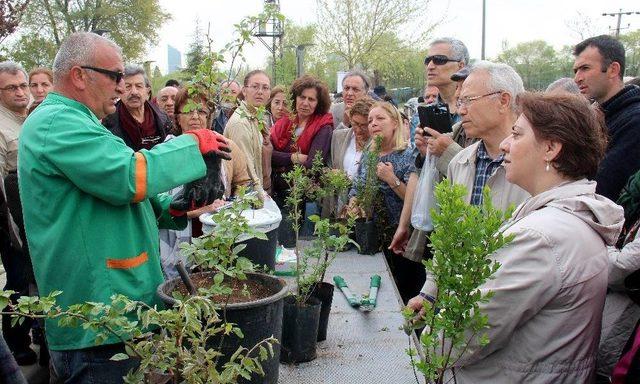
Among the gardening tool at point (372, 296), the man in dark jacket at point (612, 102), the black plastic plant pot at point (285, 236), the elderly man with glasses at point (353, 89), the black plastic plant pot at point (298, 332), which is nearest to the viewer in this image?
the black plastic plant pot at point (298, 332)

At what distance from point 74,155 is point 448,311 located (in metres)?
1.30

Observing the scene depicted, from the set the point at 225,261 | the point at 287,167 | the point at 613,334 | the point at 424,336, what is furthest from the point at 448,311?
the point at 287,167

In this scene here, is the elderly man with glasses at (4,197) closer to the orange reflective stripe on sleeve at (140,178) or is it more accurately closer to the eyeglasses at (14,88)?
the eyeglasses at (14,88)

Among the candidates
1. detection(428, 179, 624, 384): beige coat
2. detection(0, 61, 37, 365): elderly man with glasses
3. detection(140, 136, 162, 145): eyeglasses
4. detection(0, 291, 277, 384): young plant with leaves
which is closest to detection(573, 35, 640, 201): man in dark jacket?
detection(428, 179, 624, 384): beige coat

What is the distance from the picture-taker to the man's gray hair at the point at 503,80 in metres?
2.78

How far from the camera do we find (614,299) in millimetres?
2176

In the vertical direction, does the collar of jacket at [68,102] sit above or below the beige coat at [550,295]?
above

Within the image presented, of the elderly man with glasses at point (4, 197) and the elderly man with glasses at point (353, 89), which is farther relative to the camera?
the elderly man with glasses at point (353, 89)

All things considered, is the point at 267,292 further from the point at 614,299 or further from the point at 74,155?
the point at 614,299

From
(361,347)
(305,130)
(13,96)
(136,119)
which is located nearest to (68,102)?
(361,347)

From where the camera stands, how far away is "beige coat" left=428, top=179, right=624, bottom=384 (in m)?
1.71

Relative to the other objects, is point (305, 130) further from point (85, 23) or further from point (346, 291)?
point (85, 23)

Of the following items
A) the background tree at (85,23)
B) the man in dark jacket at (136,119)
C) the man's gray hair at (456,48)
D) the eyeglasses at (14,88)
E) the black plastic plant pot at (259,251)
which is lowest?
the black plastic plant pot at (259,251)

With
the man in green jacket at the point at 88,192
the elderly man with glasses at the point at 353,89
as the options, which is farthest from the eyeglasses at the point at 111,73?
the elderly man with glasses at the point at 353,89
